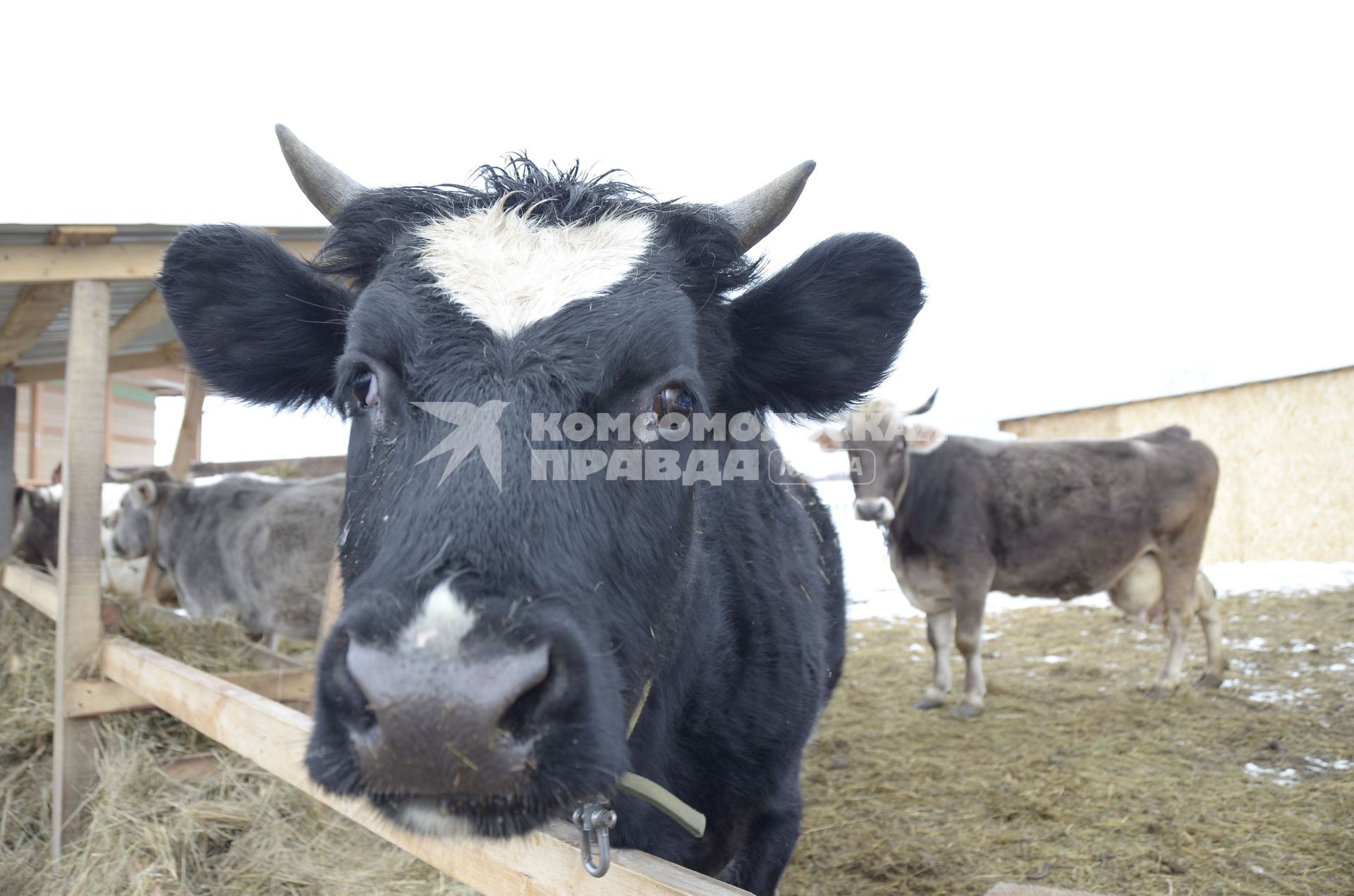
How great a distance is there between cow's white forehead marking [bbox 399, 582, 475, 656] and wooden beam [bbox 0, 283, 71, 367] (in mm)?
4872

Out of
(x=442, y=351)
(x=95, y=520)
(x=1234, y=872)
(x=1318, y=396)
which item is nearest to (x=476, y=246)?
(x=442, y=351)

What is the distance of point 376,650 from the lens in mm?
1166

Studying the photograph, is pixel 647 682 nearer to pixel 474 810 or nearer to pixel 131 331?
pixel 474 810

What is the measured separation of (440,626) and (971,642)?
647 centimetres

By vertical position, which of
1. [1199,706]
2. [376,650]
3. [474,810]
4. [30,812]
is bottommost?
[30,812]

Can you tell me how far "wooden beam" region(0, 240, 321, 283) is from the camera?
402 cm

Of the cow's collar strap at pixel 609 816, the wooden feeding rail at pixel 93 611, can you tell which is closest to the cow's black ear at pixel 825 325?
the cow's collar strap at pixel 609 816

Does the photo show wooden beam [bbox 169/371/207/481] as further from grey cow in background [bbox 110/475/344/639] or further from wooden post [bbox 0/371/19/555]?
wooden post [bbox 0/371/19/555]

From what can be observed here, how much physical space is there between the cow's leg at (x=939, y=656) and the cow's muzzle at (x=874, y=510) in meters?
1.07

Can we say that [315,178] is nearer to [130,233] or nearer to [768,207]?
[768,207]

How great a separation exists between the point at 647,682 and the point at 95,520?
3877 millimetres

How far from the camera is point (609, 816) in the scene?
5.02 feet

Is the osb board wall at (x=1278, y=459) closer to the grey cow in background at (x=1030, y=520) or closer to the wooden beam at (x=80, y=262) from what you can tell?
the grey cow in background at (x=1030, y=520)

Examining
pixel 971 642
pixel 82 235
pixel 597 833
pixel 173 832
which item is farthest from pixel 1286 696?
pixel 82 235
